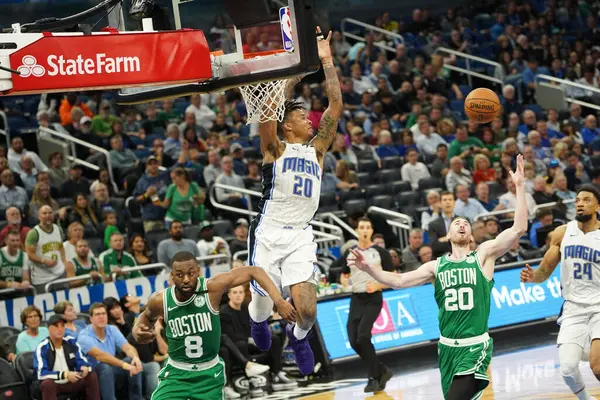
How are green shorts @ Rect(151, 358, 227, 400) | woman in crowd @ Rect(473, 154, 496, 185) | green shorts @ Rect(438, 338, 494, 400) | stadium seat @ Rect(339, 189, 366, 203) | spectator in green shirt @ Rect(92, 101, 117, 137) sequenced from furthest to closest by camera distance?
woman in crowd @ Rect(473, 154, 496, 185)
spectator in green shirt @ Rect(92, 101, 117, 137)
stadium seat @ Rect(339, 189, 366, 203)
green shorts @ Rect(438, 338, 494, 400)
green shorts @ Rect(151, 358, 227, 400)

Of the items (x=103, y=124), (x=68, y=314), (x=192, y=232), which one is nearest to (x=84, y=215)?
(x=192, y=232)

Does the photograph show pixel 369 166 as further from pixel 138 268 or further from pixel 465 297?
pixel 465 297

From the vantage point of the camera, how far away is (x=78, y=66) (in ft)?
27.6

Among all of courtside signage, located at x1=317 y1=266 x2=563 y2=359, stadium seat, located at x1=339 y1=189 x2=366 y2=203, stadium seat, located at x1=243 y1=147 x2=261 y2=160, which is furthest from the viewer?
stadium seat, located at x1=243 y1=147 x2=261 y2=160

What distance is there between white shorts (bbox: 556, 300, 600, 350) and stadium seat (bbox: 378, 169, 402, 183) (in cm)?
915

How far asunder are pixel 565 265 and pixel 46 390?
19.2ft

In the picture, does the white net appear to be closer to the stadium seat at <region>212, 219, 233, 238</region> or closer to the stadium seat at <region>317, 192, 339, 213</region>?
the stadium seat at <region>212, 219, 233, 238</region>

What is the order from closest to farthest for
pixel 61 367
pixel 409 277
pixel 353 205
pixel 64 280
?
pixel 409 277
pixel 61 367
pixel 64 280
pixel 353 205

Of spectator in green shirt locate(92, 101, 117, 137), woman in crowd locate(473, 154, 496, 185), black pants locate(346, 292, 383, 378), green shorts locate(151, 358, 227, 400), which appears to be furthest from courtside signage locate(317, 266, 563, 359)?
green shorts locate(151, 358, 227, 400)

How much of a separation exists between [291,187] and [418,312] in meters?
6.82

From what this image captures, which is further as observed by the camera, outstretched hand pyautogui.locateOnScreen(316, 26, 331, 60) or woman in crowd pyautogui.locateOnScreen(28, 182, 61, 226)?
woman in crowd pyautogui.locateOnScreen(28, 182, 61, 226)

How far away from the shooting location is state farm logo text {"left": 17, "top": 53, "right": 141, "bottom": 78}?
8.27 meters

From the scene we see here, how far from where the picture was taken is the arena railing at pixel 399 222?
1802cm

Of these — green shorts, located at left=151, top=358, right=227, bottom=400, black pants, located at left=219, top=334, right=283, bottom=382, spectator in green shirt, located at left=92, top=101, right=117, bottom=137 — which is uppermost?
spectator in green shirt, located at left=92, top=101, right=117, bottom=137
